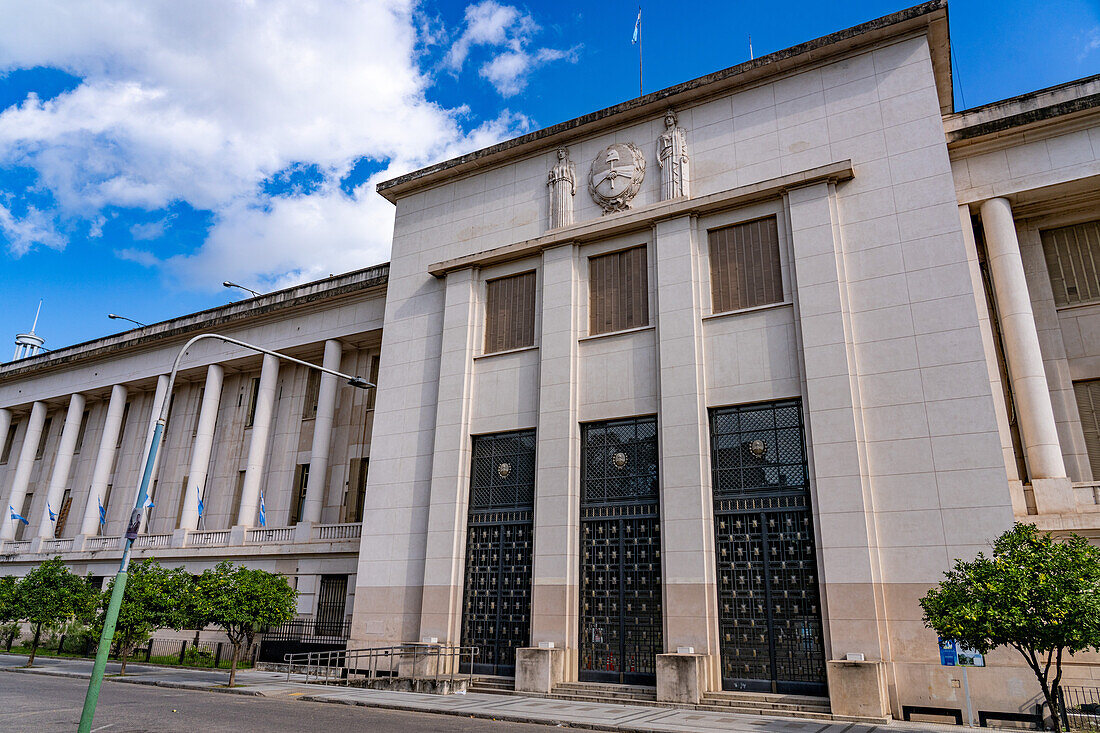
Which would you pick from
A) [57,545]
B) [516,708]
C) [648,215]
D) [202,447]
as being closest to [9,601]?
[57,545]

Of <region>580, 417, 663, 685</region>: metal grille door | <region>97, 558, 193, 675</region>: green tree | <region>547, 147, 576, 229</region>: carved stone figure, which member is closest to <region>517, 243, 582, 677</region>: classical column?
<region>580, 417, 663, 685</region>: metal grille door

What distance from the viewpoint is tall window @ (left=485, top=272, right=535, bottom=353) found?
25609 mm

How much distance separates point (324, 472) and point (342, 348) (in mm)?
5978

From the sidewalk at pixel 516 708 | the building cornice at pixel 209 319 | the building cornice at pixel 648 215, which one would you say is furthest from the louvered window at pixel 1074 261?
the building cornice at pixel 209 319

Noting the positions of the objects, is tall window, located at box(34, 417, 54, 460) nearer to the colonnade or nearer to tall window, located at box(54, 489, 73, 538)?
the colonnade

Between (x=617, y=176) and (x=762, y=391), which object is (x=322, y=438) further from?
(x=762, y=391)

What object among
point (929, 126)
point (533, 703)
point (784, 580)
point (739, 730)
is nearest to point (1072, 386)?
point (929, 126)

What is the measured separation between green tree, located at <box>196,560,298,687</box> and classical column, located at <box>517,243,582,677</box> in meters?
8.68

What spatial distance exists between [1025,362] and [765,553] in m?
8.49

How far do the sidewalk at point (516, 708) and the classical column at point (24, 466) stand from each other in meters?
19.2

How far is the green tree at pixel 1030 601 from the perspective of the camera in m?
12.4

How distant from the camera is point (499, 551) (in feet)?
76.8

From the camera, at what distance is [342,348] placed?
3344 centimetres

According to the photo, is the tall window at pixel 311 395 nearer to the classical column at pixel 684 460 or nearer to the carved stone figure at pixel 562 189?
the carved stone figure at pixel 562 189
